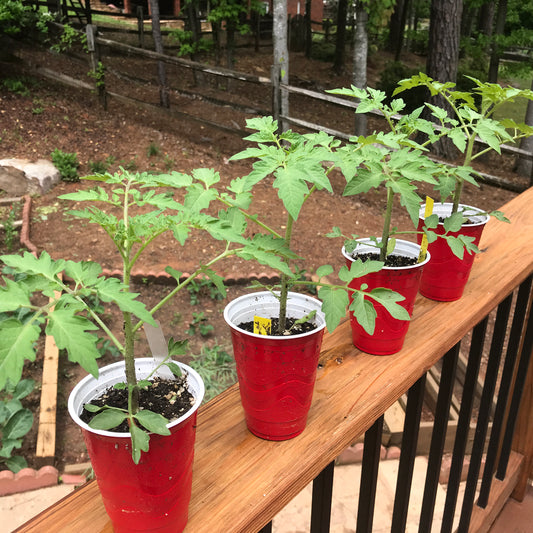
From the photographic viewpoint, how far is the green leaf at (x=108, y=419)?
0.63 m

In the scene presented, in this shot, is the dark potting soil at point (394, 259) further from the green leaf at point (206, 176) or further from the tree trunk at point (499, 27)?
the tree trunk at point (499, 27)

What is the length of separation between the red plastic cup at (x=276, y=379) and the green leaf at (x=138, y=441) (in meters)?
0.26

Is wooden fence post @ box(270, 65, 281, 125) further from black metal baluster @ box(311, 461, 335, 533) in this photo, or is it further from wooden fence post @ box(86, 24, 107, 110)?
black metal baluster @ box(311, 461, 335, 533)

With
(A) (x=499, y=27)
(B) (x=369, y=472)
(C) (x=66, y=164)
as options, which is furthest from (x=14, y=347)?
(A) (x=499, y=27)

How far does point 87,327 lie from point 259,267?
3.95 m

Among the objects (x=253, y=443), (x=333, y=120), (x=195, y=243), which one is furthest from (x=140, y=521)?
(x=333, y=120)

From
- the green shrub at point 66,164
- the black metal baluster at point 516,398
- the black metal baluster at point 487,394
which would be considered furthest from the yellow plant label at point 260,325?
the green shrub at point 66,164

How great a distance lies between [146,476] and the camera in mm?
647

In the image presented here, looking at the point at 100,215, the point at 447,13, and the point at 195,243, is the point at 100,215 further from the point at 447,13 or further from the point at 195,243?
the point at 447,13

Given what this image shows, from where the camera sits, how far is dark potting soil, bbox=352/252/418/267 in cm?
115

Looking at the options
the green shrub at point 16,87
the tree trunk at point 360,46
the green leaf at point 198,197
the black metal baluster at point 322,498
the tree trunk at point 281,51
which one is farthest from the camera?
the green shrub at point 16,87

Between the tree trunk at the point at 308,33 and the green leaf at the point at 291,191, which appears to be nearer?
the green leaf at the point at 291,191


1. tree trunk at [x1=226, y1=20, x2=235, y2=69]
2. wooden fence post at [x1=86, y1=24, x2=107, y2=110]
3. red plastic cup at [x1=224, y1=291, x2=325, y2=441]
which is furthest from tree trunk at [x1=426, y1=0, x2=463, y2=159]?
red plastic cup at [x1=224, y1=291, x2=325, y2=441]

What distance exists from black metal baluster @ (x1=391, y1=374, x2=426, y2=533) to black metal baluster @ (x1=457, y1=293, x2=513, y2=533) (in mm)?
388
